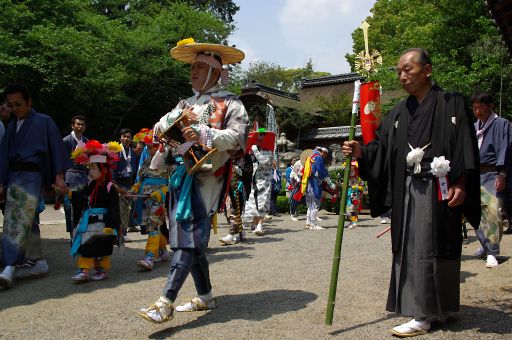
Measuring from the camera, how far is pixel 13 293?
206 inches

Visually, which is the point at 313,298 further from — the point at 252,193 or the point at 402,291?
the point at 252,193

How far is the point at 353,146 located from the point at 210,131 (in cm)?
112

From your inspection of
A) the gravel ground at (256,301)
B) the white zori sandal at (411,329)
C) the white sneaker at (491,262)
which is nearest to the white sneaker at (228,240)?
the gravel ground at (256,301)

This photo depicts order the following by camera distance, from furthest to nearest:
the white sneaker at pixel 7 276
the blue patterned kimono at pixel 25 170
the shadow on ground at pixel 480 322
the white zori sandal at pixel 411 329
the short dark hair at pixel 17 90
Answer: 1. the short dark hair at pixel 17 90
2. the blue patterned kimono at pixel 25 170
3. the white sneaker at pixel 7 276
4. the shadow on ground at pixel 480 322
5. the white zori sandal at pixel 411 329

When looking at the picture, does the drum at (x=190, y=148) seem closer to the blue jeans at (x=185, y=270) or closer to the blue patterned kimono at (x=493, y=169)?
the blue jeans at (x=185, y=270)

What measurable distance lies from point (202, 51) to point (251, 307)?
7.52ft

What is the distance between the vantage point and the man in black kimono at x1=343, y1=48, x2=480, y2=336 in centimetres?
357

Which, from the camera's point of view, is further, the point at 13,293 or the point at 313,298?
the point at 13,293

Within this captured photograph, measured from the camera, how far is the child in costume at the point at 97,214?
18.7ft

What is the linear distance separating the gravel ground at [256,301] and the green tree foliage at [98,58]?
12824 mm

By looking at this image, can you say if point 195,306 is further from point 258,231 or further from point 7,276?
point 258,231

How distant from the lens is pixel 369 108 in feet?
15.2

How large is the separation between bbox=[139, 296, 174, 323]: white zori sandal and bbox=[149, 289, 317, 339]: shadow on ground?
0.14 m

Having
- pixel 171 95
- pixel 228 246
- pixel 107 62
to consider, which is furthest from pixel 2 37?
pixel 228 246
